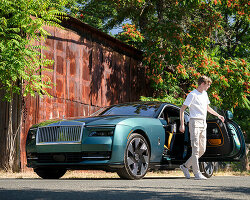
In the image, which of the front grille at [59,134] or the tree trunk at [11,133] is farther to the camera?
the tree trunk at [11,133]

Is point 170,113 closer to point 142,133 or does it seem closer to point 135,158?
point 142,133

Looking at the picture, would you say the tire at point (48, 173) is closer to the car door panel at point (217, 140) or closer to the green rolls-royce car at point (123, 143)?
the green rolls-royce car at point (123, 143)

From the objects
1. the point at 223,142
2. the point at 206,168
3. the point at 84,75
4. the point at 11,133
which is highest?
the point at 84,75

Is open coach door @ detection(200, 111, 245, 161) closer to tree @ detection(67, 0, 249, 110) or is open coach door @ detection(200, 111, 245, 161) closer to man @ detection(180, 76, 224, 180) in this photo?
man @ detection(180, 76, 224, 180)

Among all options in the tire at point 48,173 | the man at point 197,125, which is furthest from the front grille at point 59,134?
the man at point 197,125

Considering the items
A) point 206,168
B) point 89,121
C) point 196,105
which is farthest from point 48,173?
point 206,168

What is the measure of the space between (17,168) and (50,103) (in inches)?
86.9

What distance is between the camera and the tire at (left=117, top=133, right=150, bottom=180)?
7.61 meters

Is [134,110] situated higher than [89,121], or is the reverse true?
[134,110]

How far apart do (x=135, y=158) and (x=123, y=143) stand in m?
0.44

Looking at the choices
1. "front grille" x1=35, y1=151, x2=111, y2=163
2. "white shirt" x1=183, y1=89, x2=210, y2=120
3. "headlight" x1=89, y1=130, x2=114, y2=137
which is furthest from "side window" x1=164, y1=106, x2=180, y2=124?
"front grille" x1=35, y1=151, x2=111, y2=163

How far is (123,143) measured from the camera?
755 cm

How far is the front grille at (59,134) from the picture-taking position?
25.2ft

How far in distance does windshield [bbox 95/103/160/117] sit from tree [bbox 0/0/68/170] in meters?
2.68
